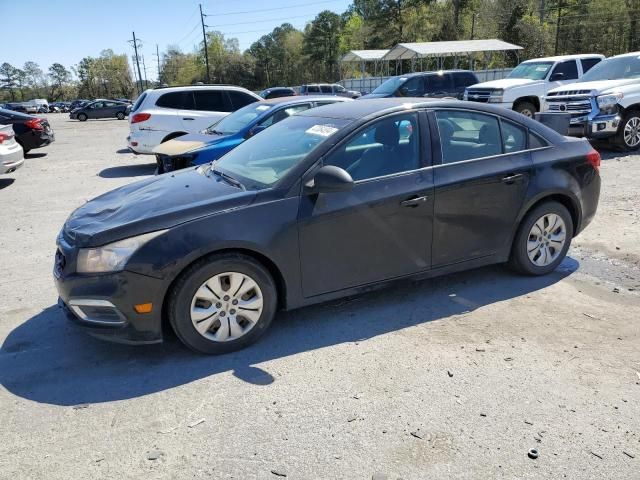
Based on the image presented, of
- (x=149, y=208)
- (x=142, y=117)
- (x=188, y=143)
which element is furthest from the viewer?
(x=142, y=117)

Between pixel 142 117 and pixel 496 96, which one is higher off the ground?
pixel 142 117

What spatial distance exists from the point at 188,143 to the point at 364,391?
6.41 metres

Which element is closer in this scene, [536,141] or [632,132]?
[536,141]

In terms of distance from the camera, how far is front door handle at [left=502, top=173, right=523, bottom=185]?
14.6ft

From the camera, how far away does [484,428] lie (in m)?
2.84

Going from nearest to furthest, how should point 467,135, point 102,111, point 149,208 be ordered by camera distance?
point 149,208 → point 467,135 → point 102,111

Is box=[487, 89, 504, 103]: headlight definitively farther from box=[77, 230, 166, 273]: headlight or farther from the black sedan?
box=[77, 230, 166, 273]: headlight

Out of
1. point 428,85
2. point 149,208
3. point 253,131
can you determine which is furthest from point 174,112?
point 149,208

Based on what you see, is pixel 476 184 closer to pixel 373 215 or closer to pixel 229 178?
pixel 373 215

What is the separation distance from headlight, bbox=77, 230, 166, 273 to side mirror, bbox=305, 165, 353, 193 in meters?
1.09

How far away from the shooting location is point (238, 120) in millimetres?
9109

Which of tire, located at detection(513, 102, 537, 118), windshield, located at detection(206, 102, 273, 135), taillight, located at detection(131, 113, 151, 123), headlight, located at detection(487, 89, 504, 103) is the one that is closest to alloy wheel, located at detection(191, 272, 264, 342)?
windshield, located at detection(206, 102, 273, 135)

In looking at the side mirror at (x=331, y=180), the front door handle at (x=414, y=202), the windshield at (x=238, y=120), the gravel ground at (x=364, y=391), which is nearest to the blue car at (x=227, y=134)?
the windshield at (x=238, y=120)

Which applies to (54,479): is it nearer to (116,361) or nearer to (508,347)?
(116,361)
